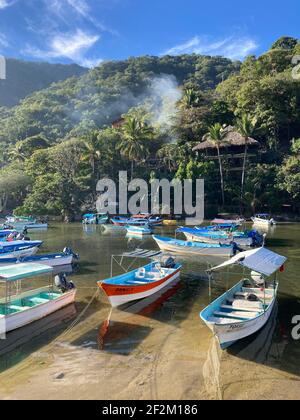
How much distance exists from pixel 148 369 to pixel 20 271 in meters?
7.77

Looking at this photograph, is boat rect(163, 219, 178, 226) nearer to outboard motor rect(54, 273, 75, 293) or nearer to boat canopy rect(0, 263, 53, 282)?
outboard motor rect(54, 273, 75, 293)

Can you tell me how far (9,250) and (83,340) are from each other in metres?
17.6

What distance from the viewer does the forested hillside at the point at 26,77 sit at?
6457 inches

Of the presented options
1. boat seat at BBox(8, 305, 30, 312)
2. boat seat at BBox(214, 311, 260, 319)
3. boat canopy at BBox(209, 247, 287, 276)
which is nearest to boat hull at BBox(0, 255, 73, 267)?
boat seat at BBox(8, 305, 30, 312)

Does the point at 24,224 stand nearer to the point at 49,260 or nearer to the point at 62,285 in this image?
the point at 49,260

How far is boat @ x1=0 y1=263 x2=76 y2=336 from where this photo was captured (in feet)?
47.7

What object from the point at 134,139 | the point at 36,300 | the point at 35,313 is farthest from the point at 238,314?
the point at 134,139

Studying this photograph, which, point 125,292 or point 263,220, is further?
point 263,220

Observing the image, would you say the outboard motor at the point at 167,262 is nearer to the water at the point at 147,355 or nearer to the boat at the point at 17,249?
the water at the point at 147,355

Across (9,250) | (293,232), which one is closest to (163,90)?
(293,232)

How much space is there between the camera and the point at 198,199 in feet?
215

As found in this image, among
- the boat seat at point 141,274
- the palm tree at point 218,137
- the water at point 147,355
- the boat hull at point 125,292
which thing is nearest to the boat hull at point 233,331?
the water at point 147,355

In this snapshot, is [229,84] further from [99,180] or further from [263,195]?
[99,180]

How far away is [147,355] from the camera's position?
12469 mm
